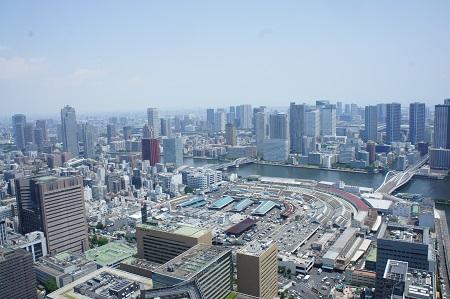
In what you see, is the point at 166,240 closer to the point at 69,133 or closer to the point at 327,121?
the point at 69,133

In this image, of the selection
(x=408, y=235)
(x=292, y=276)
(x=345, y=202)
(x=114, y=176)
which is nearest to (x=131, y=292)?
(x=292, y=276)

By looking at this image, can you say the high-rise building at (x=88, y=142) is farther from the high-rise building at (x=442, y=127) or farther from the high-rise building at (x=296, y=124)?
the high-rise building at (x=442, y=127)

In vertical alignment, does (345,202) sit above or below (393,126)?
below

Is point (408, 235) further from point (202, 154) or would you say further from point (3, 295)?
point (202, 154)

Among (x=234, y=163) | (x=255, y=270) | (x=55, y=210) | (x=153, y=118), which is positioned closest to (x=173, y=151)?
(x=234, y=163)

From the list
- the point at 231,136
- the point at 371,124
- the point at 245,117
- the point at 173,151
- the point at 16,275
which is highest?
the point at 245,117

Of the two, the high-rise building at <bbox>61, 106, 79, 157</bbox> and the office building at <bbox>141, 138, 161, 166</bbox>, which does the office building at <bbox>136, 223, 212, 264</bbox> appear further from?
the high-rise building at <bbox>61, 106, 79, 157</bbox>

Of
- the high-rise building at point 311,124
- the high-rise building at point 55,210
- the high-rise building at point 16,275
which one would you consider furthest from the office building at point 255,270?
the high-rise building at point 311,124
